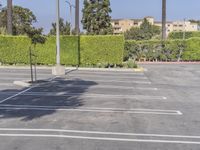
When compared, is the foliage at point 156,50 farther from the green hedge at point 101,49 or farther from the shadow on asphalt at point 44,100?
the shadow on asphalt at point 44,100

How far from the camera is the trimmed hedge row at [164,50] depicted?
3691 cm

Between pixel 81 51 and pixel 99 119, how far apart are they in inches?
806

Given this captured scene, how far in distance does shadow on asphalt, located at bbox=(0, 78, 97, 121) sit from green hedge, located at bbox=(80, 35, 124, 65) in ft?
34.5

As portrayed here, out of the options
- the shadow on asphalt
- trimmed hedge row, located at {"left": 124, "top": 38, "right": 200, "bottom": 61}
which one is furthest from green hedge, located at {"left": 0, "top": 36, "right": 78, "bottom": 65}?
the shadow on asphalt

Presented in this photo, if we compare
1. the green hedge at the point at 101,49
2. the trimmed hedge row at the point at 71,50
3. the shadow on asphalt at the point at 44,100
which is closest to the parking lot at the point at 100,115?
the shadow on asphalt at the point at 44,100

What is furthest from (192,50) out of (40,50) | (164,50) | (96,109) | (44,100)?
(96,109)

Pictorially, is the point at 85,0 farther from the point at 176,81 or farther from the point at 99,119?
the point at 99,119

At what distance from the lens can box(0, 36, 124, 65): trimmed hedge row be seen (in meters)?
31.5

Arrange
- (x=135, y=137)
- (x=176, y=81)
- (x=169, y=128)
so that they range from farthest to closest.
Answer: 1. (x=176, y=81)
2. (x=169, y=128)
3. (x=135, y=137)

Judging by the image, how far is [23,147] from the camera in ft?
27.9

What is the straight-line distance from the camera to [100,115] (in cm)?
1235

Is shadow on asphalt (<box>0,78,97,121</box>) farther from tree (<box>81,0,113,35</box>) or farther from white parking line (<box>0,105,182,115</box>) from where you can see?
tree (<box>81,0,113,35</box>)

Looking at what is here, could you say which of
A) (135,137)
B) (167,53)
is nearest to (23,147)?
(135,137)

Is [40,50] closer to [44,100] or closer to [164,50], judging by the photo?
[164,50]
